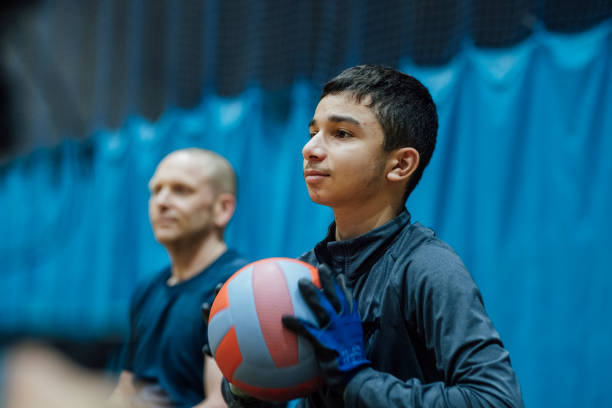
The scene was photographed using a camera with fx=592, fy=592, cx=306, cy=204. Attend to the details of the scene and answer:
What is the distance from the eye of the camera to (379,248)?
1.25 metres

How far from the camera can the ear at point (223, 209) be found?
230cm

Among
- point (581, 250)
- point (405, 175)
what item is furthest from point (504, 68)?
point (405, 175)

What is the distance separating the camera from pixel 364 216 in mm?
1297

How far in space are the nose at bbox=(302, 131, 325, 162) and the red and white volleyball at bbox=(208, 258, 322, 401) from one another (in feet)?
0.76

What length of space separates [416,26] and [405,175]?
162 cm

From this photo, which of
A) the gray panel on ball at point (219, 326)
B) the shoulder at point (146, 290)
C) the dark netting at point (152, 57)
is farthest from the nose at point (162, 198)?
the dark netting at point (152, 57)

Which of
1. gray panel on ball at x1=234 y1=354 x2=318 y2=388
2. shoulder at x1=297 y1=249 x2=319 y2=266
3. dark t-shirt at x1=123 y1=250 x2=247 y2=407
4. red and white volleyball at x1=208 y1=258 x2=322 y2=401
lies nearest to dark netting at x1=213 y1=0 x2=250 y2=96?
dark t-shirt at x1=123 y1=250 x2=247 y2=407

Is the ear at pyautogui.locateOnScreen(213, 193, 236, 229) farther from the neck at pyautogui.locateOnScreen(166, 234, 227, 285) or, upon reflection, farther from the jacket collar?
the jacket collar

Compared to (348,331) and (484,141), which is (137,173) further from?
(348,331)

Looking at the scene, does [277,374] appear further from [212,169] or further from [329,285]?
[212,169]

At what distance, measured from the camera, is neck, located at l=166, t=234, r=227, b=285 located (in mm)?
2230

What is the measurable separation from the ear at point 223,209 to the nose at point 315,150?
1057 millimetres

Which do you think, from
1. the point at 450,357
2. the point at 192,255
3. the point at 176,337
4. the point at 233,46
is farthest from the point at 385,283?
the point at 233,46

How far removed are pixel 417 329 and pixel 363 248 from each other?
0.21m
